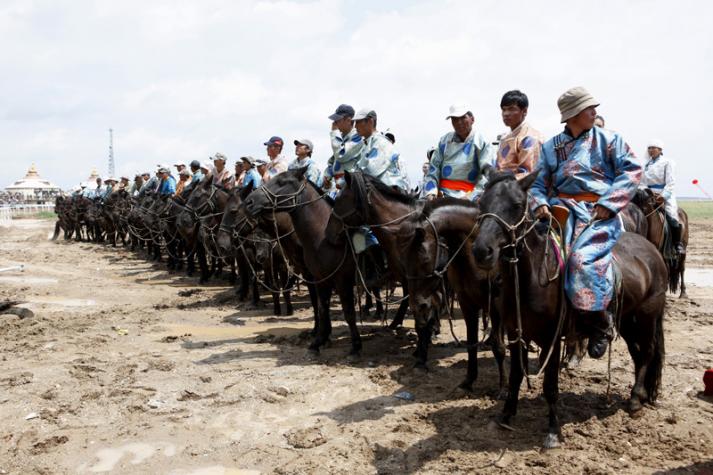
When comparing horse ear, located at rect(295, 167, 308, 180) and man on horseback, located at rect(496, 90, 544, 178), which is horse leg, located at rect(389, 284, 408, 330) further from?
man on horseback, located at rect(496, 90, 544, 178)

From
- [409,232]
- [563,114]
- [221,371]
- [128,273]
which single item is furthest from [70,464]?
[128,273]

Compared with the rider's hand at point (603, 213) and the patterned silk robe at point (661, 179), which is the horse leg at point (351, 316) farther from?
the patterned silk robe at point (661, 179)

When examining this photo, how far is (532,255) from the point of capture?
4.30m

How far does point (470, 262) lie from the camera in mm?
5875

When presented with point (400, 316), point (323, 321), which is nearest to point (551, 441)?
point (323, 321)

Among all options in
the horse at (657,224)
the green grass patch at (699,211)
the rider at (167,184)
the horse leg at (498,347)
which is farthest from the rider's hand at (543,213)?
the green grass patch at (699,211)

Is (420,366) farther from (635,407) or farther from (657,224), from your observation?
(657,224)

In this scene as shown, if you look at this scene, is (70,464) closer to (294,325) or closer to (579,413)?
(579,413)

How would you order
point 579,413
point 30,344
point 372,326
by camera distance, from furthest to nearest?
point 372,326 < point 30,344 < point 579,413

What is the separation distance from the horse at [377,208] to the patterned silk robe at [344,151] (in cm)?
132

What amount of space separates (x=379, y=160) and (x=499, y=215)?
366 cm

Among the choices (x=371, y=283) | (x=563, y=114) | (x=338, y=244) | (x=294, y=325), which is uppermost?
(x=563, y=114)

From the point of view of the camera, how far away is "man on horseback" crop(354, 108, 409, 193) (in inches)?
297

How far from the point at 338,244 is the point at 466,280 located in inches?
76.1
